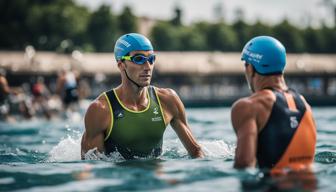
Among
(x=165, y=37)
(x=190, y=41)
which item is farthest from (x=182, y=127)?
(x=190, y=41)

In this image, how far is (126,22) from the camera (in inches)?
3265

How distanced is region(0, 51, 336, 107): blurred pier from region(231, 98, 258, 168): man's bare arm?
35867mm

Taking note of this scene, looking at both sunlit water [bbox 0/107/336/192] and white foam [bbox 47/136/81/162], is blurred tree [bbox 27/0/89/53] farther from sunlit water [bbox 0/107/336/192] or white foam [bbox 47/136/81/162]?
sunlit water [bbox 0/107/336/192]

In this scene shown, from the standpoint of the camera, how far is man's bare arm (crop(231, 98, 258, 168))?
4.92 m

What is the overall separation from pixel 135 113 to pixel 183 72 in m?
46.1

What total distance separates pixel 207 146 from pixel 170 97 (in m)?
1.81

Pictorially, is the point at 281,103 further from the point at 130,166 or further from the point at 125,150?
the point at 125,150

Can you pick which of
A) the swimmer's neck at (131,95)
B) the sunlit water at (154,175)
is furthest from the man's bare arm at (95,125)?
the swimmer's neck at (131,95)

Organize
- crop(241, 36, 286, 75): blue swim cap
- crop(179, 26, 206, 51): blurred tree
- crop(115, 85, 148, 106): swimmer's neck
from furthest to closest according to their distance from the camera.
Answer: crop(179, 26, 206, 51): blurred tree
crop(115, 85, 148, 106): swimmer's neck
crop(241, 36, 286, 75): blue swim cap

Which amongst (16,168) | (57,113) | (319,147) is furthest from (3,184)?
(57,113)

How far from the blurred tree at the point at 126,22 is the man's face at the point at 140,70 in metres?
75.8

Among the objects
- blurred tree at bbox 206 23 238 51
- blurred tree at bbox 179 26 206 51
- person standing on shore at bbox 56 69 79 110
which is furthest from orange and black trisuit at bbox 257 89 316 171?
blurred tree at bbox 206 23 238 51

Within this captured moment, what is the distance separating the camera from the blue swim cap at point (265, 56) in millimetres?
5293

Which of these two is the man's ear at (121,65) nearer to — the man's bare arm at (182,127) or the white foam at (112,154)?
the man's bare arm at (182,127)
